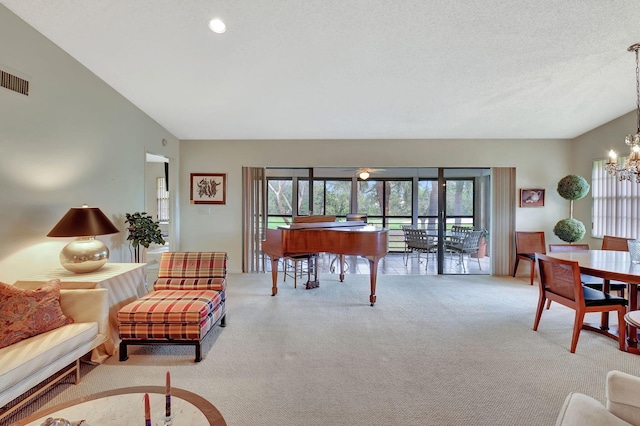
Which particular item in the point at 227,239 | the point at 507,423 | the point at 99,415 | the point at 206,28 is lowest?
the point at 507,423

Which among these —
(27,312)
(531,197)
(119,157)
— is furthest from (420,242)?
(27,312)

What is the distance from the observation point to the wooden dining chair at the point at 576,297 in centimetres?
284

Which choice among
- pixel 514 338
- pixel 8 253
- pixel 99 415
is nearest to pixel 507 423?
pixel 514 338

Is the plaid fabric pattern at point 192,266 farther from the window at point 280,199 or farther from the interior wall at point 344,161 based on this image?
the window at point 280,199

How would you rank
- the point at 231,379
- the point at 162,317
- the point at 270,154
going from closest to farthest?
the point at 231,379
the point at 162,317
the point at 270,154

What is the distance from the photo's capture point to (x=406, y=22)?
2852 mm

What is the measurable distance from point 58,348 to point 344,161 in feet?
15.6

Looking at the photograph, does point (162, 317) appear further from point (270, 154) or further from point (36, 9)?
point (270, 154)

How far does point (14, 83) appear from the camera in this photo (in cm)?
273

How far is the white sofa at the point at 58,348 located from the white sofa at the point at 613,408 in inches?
113

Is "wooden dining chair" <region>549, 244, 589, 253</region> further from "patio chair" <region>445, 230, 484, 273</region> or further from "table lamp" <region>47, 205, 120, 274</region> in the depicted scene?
"table lamp" <region>47, 205, 120, 274</region>

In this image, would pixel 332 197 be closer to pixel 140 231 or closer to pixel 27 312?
pixel 140 231

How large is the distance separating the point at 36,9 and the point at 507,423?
487 cm

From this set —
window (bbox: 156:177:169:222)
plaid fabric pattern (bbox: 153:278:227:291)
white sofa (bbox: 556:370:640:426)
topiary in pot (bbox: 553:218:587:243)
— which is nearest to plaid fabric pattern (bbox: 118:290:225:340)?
plaid fabric pattern (bbox: 153:278:227:291)
